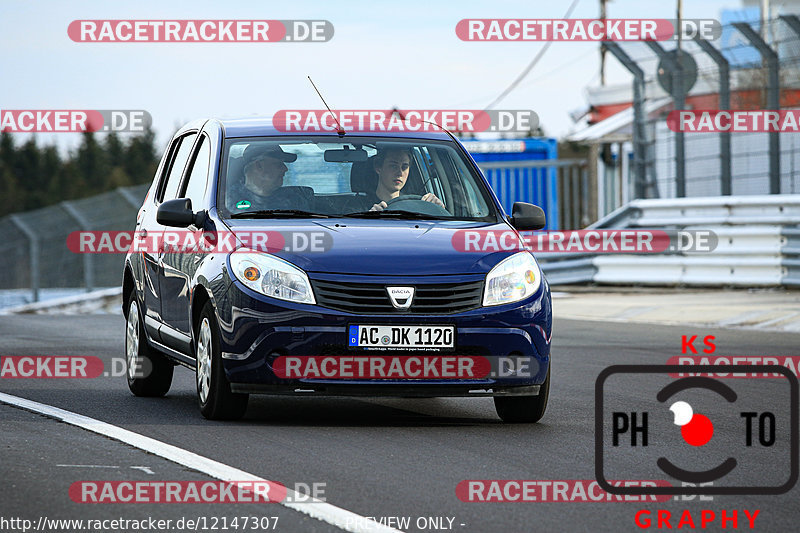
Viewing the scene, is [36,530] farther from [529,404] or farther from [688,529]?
[529,404]

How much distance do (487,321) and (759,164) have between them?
1595 centimetres

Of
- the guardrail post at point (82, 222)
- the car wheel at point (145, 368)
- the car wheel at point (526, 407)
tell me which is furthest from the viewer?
the guardrail post at point (82, 222)

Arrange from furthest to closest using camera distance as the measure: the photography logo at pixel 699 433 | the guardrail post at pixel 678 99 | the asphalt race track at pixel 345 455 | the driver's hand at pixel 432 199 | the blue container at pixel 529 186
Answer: the blue container at pixel 529 186 → the guardrail post at pixel 678 99 → the driver's hand at pixel 432 199 → the photography logo at pixel 699 433 → the asphalt race track at pixel 345 455

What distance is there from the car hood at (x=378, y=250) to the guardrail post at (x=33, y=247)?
19458 mm

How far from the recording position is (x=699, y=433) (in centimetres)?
834

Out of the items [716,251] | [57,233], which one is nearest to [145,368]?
[716,251]

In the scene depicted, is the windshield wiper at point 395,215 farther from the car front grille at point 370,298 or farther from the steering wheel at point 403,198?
the car front grille at point 370,298

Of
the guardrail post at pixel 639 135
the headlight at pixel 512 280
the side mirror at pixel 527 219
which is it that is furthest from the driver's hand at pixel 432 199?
the guardrail post at pixel 639 135

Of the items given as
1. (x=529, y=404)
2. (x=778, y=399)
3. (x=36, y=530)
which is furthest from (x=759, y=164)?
(x=36, y=530)

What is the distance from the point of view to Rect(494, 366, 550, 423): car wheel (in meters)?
8.67

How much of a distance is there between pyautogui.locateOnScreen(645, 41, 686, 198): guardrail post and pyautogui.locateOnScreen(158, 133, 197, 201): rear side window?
1455cm

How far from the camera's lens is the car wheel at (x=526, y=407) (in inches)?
341

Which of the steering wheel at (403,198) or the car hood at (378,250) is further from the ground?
the steering wheel at (403,198)

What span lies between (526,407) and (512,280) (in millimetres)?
795
